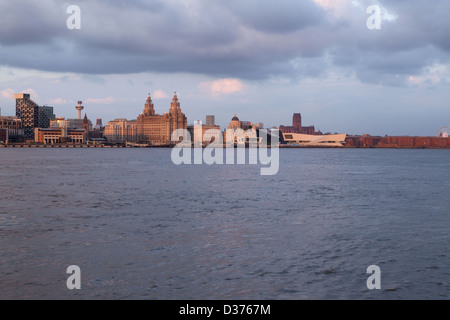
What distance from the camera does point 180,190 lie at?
40250 millimetres

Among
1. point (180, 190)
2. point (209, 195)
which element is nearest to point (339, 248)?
point (209, 195)

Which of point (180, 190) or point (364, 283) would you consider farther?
point (180, 190)

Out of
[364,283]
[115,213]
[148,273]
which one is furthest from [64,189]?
[364,283]

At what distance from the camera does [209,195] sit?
119ft

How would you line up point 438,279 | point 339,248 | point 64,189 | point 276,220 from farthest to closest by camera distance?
point 64,189
point 276,220
point 339,248
point 438,279

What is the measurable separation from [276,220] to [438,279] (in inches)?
427

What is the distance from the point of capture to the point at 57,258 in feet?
52.0

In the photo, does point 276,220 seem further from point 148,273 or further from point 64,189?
point 64,189
